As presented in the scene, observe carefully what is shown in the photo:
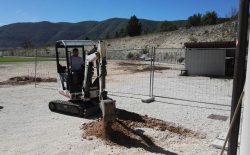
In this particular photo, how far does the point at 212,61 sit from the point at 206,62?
42cm

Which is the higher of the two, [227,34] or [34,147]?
[227,34]

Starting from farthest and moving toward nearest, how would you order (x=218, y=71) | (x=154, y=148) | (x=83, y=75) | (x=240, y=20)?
(x=218, y=71)
(x=83, y=75)
(x=154, y=148)
(x=240, y=20)

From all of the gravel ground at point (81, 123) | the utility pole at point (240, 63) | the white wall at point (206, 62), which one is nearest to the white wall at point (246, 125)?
the utility pole at point (240, 63)

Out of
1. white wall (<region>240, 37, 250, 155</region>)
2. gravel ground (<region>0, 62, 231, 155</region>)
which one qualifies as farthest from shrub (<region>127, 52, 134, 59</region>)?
white wall (<region>240, 37, 250, 155</region>)

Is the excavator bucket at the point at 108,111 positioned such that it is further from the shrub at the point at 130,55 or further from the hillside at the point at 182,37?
the shrub at the point at 130,55

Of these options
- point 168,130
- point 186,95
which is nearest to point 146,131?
point 168,130

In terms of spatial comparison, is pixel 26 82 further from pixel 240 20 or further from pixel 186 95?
pixel 240 20

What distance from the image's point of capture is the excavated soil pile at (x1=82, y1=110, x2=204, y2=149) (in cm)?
750

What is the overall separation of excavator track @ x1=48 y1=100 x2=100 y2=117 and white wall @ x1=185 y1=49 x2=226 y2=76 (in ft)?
46.3

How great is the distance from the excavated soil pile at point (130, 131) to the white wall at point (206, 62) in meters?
14.1

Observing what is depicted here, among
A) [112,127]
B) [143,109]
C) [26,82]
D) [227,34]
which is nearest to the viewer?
[112,127]

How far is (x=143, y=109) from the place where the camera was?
438 inches

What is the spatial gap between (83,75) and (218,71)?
14.4 m

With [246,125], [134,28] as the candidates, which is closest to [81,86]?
[246,125]
